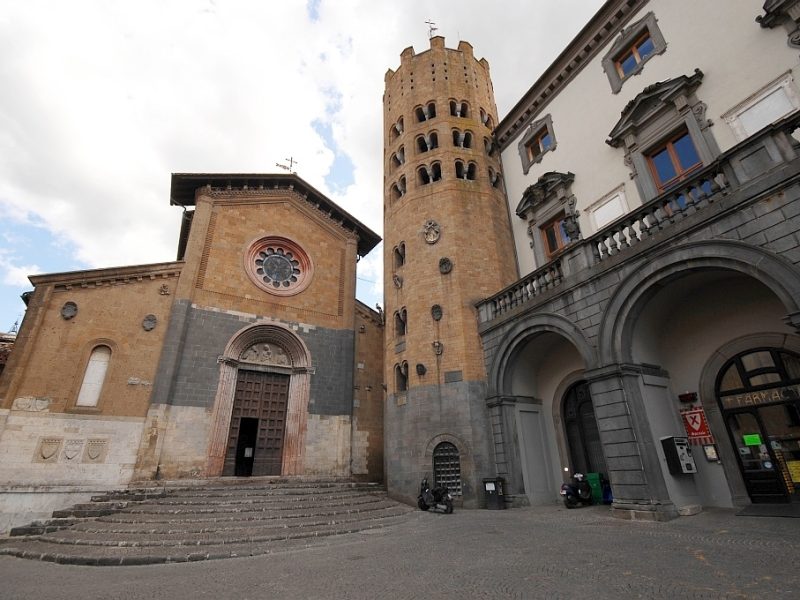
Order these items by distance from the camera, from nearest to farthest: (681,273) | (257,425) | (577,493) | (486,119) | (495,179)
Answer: (681,273)
(577,493)
(257,425)
(495,179)
(486,119)

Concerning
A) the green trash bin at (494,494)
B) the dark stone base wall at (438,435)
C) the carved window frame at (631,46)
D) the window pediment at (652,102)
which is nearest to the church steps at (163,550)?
the green trash bin at (494,494)

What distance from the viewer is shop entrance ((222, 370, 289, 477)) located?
1564cm

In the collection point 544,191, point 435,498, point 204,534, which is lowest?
point 204,534

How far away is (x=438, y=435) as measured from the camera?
13594 mm

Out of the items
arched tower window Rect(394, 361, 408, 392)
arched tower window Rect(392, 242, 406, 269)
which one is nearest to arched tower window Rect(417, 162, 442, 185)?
arched tower window Rect(392, 242, 406, 269)

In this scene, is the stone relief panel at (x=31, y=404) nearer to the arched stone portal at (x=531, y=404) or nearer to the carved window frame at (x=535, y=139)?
the arched stone portal at (x=531, y=404)

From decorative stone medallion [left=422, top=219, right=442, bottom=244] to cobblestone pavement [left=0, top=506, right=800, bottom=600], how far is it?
10.8m

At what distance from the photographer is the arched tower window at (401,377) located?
15539 millimetres

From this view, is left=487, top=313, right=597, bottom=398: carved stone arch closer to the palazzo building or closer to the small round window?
the palazzo building

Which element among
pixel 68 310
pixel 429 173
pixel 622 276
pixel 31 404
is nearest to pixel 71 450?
pixel 31 404

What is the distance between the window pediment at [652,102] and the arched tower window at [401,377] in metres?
10.2

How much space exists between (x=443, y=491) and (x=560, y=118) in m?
13.7

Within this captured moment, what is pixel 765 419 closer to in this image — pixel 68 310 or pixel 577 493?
pixel 577 493

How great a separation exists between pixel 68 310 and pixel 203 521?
8939mm
